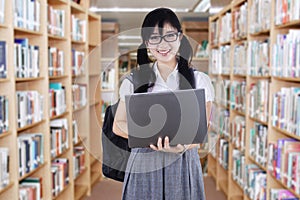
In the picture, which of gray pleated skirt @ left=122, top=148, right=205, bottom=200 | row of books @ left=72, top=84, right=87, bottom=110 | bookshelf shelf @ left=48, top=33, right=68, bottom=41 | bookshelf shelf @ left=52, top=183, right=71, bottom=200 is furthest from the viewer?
row of books @ left=72, top=84, right=87, bottom=110

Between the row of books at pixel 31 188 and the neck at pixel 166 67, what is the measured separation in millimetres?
1560

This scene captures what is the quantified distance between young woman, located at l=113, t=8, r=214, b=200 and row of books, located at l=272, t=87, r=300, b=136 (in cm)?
93

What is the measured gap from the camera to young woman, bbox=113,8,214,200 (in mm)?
1404

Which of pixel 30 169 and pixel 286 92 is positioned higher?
pixel 286 92

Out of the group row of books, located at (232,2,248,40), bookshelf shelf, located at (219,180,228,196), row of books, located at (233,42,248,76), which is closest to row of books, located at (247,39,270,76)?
row of books, located at (233,42,248,76)

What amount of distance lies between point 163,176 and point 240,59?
2188mm

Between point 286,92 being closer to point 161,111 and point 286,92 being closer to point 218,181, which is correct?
point 161,111

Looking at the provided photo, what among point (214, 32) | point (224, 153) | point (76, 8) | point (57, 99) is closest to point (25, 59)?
point (57, 99)

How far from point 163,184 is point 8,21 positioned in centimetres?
138

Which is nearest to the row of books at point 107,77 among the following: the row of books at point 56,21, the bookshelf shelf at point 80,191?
the row of books at point 56,21

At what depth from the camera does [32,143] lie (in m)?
2.73

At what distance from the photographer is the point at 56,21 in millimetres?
3256

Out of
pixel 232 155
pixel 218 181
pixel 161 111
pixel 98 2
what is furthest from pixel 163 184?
pixel 98 2

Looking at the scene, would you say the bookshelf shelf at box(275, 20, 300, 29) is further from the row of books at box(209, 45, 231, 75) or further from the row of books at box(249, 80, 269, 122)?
the row of books at box(209, 45, 231, 75)
